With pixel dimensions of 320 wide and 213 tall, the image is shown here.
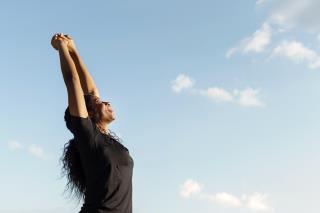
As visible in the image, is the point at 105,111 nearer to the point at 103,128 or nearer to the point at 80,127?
the point at 103,128

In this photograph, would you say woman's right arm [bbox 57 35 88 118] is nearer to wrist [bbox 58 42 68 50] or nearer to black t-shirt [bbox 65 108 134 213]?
black t-shirt [bbox 65 108 134 213]

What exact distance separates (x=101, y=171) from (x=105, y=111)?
0.98 m

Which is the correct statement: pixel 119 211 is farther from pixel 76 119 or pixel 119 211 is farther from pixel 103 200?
pixel 76 119

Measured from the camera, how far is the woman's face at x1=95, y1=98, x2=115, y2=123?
6.53 metres

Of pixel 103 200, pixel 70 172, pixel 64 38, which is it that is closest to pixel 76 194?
pixel 70 172

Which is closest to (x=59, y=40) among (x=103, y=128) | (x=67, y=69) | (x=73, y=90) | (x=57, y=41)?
(x=57, y=41)

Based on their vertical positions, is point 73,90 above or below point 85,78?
below

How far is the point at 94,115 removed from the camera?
654cm

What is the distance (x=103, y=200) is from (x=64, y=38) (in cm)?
207

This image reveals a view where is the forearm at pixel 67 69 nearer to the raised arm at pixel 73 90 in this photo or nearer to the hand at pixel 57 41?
the raised arm at pixel 73 90

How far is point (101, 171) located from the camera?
19.1 ft

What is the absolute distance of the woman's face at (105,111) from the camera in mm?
6527

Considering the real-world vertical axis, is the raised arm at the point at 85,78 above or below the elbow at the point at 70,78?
above

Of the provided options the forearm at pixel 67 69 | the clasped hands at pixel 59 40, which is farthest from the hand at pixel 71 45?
the forearm at pixel 67 69
